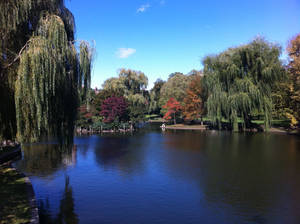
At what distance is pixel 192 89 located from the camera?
4038cm

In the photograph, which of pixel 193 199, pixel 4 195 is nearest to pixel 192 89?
pixel 193 199

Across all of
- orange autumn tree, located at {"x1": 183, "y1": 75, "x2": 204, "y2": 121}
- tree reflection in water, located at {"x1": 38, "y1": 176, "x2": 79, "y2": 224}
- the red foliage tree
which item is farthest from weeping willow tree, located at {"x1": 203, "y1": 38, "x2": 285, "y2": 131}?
tree reflection in water, located at {"x1": 38, "y1": 176, "x2": 79, "y2": 224}

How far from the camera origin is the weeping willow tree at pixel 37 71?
22.7 ft

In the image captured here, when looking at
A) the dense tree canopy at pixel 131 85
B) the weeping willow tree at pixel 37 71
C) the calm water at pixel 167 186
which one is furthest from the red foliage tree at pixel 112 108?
the weeping willow tree at pixel 37 71

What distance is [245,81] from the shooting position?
30.0 m

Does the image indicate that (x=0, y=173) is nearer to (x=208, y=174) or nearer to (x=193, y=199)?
(x=193, y=199)

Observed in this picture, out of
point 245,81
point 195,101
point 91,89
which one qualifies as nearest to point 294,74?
point 245,81

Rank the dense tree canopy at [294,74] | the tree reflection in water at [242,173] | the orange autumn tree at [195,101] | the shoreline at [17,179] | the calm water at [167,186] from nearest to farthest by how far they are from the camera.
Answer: the shoreline at [17,179] → the calm water at [167,186] → the tree reflection in water at [242,173] → the dense tree canopy at [294,74] → the orange autumn tree at [195,101]

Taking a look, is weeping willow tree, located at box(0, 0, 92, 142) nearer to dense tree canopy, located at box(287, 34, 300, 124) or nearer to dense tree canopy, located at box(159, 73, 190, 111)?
dense tree canopy, located at box(287, 34, 300, 124)

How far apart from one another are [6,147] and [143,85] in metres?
38.7

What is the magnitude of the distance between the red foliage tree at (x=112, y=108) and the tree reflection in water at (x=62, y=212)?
24.3 metres

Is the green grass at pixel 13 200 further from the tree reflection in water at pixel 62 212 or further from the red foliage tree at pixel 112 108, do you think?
the red foliage tree at pixel 112 108

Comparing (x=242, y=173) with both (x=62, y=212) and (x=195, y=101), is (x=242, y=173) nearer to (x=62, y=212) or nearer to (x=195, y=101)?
(x=62, y=212)

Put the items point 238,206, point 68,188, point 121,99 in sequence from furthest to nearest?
1. point 121,99
2. point 68,188
3. point 238,206
